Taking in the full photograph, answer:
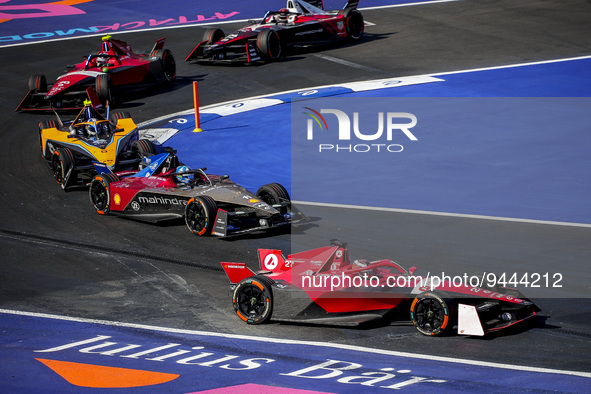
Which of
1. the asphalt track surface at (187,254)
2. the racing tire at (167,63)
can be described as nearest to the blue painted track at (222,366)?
the asphalt track surface at (187,254)

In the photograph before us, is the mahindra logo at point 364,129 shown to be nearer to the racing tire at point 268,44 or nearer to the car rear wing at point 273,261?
the racing tire at point 268,44

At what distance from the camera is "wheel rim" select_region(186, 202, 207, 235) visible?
16219mm

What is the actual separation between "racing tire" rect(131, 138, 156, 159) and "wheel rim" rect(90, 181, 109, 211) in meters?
2.74

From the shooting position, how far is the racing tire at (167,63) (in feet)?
92.1

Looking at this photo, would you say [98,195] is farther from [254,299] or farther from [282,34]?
[282,34]

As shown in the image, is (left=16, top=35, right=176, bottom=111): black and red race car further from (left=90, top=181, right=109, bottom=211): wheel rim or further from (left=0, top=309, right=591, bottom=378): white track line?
(left=0, top=309, right=591, bottom=378): white track line

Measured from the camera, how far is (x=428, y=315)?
11578 mm

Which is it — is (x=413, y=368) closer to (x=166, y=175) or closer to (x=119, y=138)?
(x=166, y=175)

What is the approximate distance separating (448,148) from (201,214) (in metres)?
7.92

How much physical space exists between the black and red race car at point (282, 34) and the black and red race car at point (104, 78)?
264cm

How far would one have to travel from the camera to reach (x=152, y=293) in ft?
45.0

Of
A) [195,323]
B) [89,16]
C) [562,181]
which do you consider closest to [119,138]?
[195,323]

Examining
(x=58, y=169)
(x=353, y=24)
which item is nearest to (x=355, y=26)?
(x=353, y=24)

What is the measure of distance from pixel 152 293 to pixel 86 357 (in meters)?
2.69
